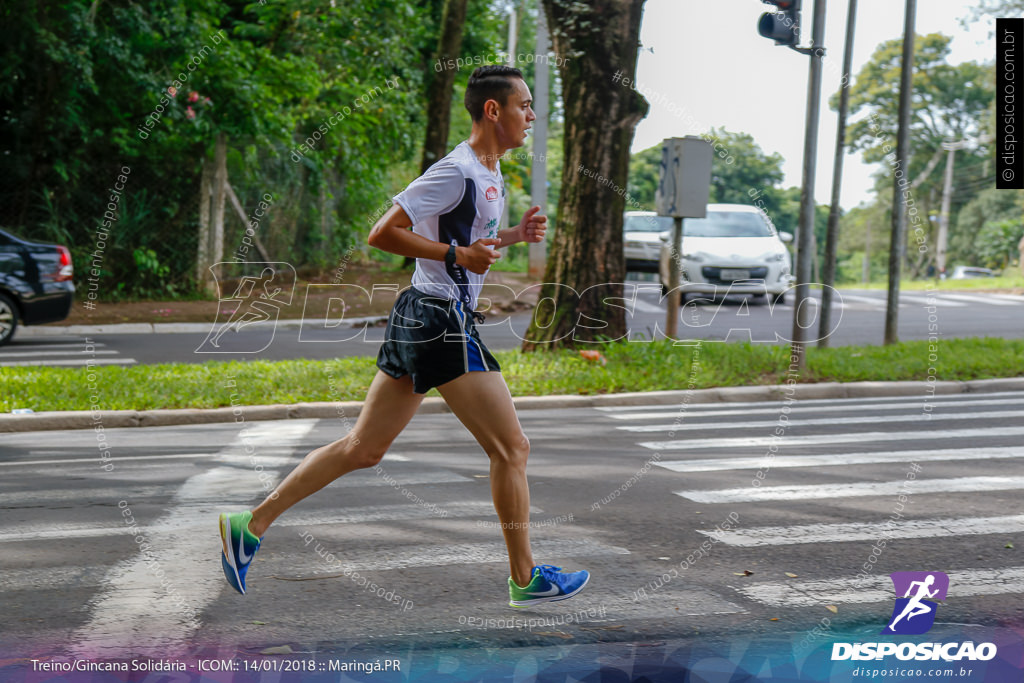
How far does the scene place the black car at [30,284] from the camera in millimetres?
13938

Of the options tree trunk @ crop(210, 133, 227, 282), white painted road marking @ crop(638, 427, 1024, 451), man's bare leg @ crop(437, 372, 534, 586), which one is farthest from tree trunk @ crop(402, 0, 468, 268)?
man's bare leg @ crop(437, 372, 534, 586)

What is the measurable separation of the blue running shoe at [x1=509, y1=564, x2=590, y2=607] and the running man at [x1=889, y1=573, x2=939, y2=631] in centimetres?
Result: 117

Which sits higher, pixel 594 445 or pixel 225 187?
pixel 225 187

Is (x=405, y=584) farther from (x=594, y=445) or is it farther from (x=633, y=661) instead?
(x=594, y=445)

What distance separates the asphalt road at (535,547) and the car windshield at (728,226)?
1260 cm

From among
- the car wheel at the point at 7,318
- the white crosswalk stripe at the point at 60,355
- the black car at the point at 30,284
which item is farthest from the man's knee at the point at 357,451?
the car wheel at the point at 7,318

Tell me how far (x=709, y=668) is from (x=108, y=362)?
10.8 metres

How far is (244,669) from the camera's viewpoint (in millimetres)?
3533

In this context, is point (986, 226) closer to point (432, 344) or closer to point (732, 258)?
point (732, 258)

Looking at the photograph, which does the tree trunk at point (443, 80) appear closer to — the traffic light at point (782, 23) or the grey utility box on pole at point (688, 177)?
the grey utility box on pole at point (688, 177)

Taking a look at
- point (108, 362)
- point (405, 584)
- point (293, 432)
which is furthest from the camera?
point (108, 362)

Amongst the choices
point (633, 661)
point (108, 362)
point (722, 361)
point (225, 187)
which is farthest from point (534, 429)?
point (225, 187)

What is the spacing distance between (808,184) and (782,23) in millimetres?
1992

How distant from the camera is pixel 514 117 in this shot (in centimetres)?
406
